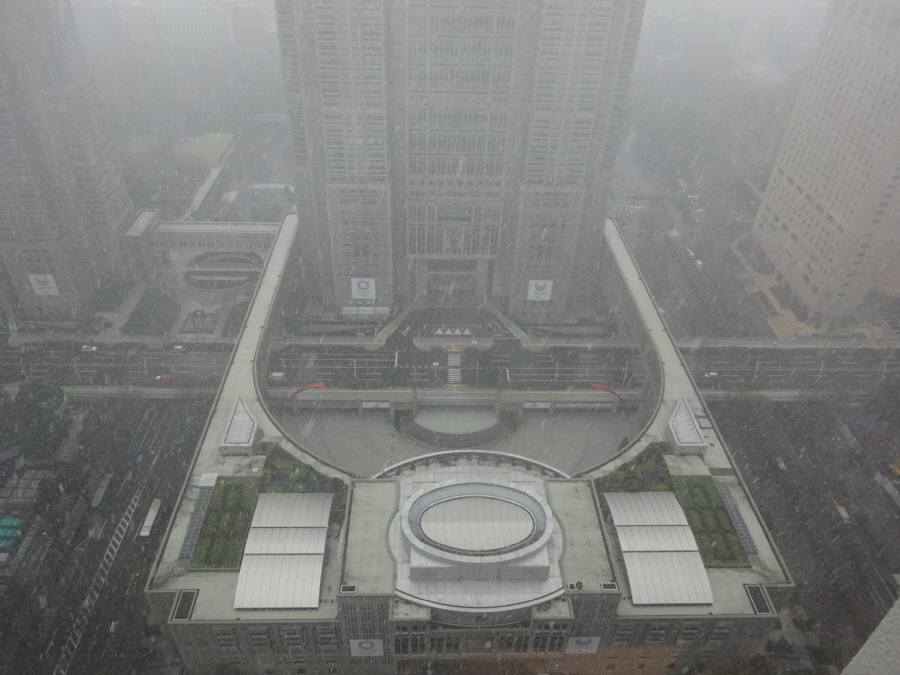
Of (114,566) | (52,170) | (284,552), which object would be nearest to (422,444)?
(284,552)

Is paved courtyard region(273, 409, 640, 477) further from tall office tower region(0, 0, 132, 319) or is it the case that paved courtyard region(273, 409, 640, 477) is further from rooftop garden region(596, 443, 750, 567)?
tall office tower region(0, 0, 132, 319)

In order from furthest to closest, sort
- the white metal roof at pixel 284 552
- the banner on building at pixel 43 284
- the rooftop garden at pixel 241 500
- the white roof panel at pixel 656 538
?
the banner on building at pixel 43 284 → the white roof panel at pixel 656 538 → the rooftop garden at pixel 241 500 → the white metal roof at pixel 284 552

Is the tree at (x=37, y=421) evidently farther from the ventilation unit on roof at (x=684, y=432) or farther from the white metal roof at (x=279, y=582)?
the ventilation unit on roof at (x=684, y=432)

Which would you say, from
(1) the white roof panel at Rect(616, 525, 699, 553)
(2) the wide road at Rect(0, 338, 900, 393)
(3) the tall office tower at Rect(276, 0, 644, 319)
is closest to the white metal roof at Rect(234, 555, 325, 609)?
(1) the white roof panel at Rect(616, 525, 699, 553)

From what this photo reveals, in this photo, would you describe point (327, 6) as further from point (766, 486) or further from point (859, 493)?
point (859, 493)

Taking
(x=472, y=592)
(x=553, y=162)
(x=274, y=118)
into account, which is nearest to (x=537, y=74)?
(x=553, y=162)

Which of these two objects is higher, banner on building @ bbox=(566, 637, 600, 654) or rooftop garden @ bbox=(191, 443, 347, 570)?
rooftop garden @ bbox=(191, 443, 347, 570)

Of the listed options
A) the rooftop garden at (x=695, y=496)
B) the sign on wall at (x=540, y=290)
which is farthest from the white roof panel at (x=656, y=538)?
the sign on wall at (x=540, y=290)
